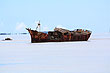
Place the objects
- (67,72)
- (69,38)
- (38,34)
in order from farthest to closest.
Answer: (69,38) < (38,34) < (67,72)

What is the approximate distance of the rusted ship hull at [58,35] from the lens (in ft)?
115

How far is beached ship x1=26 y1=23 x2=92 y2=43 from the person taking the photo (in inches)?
1377

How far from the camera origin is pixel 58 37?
36.5 meters

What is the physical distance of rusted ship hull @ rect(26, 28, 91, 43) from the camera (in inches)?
1377

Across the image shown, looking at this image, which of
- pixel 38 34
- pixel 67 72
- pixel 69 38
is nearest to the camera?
pixel 67 72

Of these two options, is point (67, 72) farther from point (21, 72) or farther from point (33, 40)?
point (33, 40)

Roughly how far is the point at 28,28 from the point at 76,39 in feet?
24.5

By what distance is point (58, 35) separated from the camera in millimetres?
36344

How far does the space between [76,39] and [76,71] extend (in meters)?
28.2

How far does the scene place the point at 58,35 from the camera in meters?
36.3

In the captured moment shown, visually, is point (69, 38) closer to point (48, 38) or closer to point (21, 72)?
point (48, 38)

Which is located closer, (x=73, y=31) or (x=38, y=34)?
(x=38, y=34)

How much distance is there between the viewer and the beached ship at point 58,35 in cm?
3497

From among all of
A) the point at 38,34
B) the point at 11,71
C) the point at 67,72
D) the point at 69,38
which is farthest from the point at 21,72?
the point at 69,38
